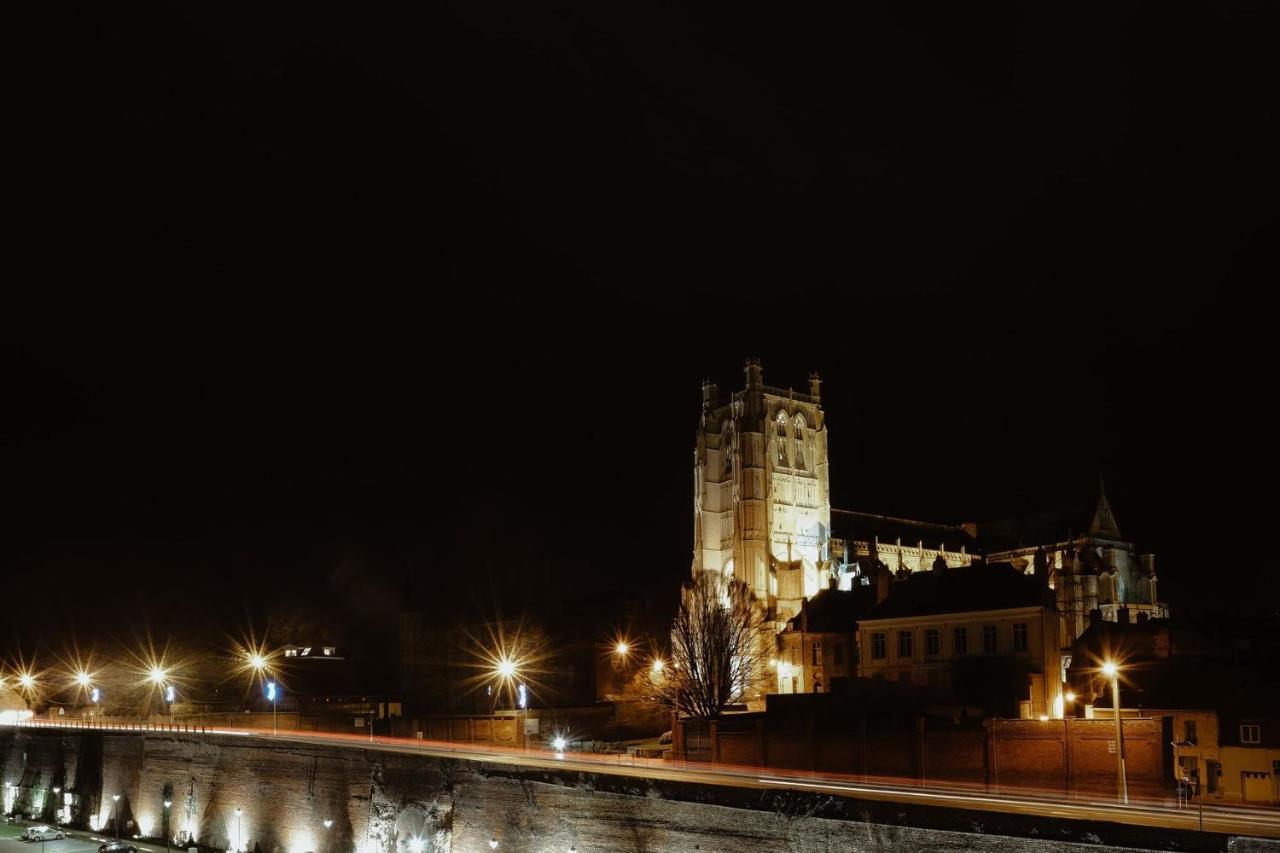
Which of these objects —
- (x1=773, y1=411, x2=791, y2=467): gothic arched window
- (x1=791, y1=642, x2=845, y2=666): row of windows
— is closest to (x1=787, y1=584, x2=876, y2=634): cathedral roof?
(x1=791, y1=642, x2=845, y2=666): row of windows

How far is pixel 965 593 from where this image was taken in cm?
5778

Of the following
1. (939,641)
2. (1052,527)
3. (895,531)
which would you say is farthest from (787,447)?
(939,641)

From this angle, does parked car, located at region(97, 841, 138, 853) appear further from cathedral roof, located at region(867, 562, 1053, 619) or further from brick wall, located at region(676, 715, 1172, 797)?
cathedral roof, located at region(867, 562, 1053, 619)

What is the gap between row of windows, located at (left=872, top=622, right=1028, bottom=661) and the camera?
54281 millimetres

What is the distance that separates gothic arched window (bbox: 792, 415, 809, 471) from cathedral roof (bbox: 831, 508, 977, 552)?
543cm

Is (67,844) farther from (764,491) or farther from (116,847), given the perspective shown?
(764,491)

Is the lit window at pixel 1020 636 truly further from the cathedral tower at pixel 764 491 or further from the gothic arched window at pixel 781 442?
the gothic arched window at pixel 781 442

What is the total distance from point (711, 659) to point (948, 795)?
3561 centimetres

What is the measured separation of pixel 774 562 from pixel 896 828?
7463 centimetres

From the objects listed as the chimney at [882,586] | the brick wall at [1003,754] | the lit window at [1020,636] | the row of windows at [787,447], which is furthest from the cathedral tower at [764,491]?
the brick wall at [1003,754]

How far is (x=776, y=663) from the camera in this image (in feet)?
266

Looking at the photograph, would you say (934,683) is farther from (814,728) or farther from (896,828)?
(896,828)

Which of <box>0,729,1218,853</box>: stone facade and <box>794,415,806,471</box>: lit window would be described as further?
<box>794,415,806,471</box>: lit window

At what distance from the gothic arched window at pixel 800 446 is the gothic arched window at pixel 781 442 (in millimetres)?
1404
